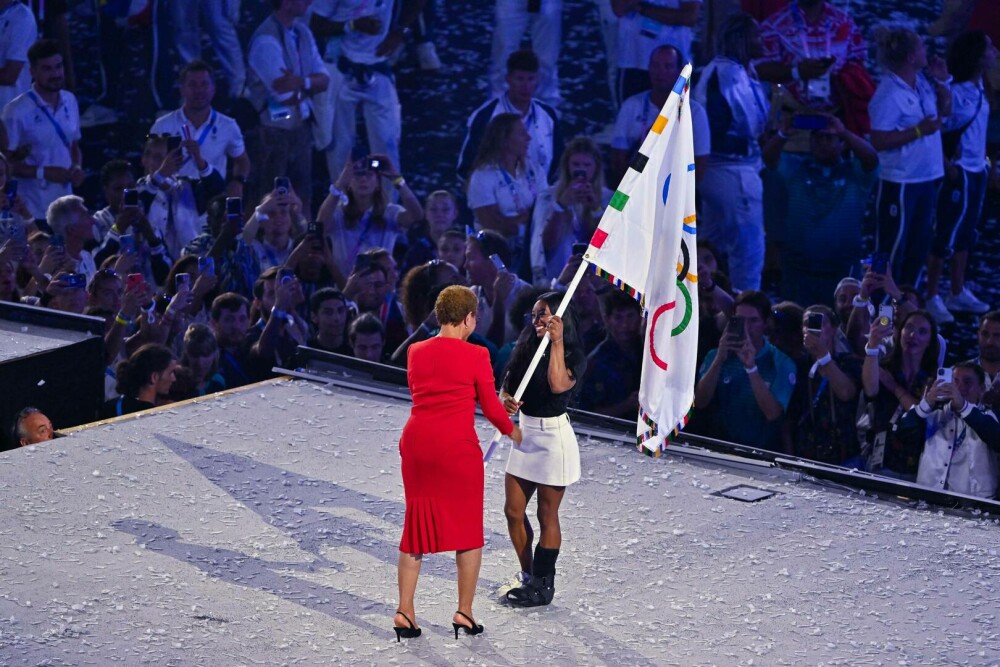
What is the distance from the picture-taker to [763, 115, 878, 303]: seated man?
8.96 m

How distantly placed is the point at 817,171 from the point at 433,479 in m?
5.28

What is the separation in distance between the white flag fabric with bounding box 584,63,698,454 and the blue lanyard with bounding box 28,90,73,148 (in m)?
7.51

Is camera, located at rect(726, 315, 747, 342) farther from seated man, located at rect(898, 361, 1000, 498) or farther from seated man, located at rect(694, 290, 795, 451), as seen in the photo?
seated man, located at rect(898, 361, 1000, 498)

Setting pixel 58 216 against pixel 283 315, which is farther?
pixel 58 216

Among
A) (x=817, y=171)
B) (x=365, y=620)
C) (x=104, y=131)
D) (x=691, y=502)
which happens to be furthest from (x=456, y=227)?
(x=365, y=620)

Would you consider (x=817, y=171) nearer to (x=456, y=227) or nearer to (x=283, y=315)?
(x=456, y=227)

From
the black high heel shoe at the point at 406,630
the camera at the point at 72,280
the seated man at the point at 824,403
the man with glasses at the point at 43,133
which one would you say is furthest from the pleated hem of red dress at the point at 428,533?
the man with glasses at the point at 43,133

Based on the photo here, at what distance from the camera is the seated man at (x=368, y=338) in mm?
7863

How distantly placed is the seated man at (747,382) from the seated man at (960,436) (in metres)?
0.76

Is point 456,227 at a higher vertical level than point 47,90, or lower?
lower

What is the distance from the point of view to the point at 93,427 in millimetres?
6520

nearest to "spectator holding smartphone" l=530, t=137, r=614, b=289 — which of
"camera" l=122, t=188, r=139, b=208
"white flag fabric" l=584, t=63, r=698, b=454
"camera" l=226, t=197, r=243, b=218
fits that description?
"camera" l=226, t=197, r=243, b=218

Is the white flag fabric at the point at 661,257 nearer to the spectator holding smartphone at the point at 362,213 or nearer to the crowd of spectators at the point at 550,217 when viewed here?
the crowd of spectators at the point at 550,217

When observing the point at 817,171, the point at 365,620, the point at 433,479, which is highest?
the point at 817,171
